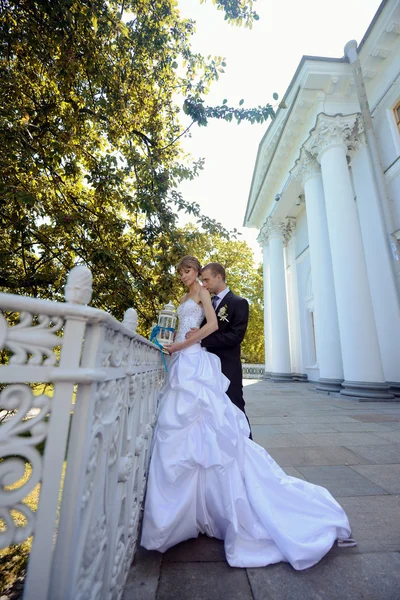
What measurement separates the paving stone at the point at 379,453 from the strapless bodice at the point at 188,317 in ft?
8.17

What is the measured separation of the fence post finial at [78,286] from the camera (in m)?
0.87

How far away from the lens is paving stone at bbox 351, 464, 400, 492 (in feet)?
8.55

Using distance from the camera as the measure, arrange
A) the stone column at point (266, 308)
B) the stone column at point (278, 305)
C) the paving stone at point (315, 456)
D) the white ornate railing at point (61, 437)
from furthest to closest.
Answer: the stone column at point (266, 308)
the stone column at point (278, 305)
the paving stone at point (315, 456)
the white ornate railing at point (61, 437)

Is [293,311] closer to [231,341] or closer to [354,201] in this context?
[354,201]

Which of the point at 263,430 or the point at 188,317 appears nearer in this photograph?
the point at 188,317

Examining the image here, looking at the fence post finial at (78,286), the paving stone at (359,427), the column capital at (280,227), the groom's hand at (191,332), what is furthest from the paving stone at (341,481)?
the column capital at (280,227)

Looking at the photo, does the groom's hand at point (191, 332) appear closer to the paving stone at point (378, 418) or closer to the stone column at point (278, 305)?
the paving stone at point (378, 418)

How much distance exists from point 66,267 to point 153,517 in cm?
416

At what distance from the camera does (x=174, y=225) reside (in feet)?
16.4

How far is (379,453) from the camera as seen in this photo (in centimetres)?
353

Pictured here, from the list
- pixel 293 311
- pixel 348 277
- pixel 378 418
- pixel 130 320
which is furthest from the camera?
pixel 293 311

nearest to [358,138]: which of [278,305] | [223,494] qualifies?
[278,305]

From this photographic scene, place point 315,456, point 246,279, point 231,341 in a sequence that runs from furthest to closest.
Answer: point 246,279 < point 315,456 < point 231,341

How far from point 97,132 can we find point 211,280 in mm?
4148
